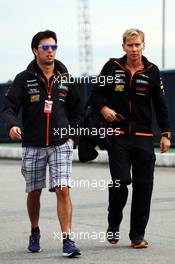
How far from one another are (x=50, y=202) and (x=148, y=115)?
437 cm

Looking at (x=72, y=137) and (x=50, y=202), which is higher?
(x=72, y=137)

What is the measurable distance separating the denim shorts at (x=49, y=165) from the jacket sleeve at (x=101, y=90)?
0.47 metres

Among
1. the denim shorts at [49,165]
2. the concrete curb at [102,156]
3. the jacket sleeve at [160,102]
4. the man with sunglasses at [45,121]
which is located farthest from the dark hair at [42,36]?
the concrete curb at [102,156]

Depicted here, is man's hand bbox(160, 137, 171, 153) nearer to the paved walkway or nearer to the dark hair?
the paved walkway

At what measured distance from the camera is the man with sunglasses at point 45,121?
7320mm

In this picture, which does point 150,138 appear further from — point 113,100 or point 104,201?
point 104,201

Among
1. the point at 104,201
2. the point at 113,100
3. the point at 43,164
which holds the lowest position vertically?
the point at 104,201

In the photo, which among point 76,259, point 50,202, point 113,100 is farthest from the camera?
point 50,202

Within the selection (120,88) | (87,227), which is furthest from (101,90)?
(87,227)

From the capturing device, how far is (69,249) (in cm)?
721

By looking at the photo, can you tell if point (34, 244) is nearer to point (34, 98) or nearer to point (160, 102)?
point (34, 98)

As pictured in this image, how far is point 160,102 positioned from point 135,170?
0.64m

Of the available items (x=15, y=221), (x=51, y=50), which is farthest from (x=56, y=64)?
(x=15, y=221)

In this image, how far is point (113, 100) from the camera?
7.68 m
